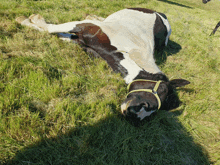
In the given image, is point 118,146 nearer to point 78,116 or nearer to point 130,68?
point 78,116

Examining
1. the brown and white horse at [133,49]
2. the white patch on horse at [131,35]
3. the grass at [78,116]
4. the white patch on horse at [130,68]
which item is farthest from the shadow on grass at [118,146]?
the white patch on horse at [131,35]

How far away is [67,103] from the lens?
1.47 m

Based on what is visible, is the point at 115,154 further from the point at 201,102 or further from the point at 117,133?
the point at 201,102

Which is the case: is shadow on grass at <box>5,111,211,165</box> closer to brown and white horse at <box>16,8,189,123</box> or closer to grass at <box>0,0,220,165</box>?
grass at <box>0,0,220,165</box>

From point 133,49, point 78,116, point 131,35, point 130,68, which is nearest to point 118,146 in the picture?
point 78,116

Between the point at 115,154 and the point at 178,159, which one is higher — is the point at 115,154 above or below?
above

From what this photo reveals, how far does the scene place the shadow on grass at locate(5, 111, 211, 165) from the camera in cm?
108

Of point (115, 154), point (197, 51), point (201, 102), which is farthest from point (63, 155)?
point (197, 51)

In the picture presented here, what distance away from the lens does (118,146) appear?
4.24ft

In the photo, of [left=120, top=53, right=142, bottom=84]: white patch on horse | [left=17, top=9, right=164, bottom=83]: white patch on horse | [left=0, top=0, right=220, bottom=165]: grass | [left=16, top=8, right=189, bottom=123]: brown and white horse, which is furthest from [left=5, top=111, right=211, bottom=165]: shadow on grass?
[left=17, top=9, right=164, bottom=83]: white patch on horse

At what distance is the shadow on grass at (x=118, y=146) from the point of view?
3.54 ft

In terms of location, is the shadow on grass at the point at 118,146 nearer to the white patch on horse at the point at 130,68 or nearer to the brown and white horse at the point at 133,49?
the brown and white horse at the point at 133,49

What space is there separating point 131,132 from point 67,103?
81 cm

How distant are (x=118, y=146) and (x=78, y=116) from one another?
0.52 meters
